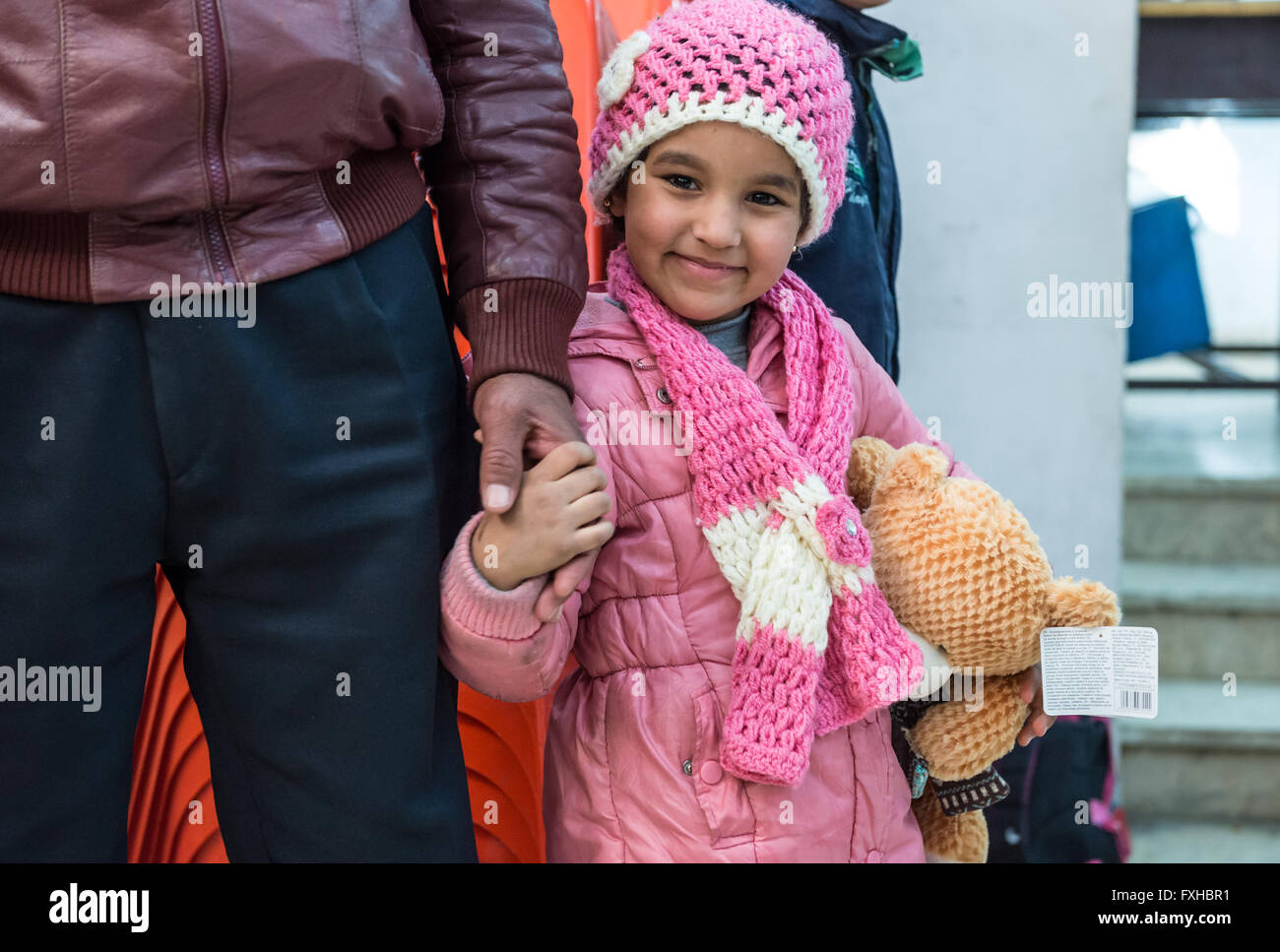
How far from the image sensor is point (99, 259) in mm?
833

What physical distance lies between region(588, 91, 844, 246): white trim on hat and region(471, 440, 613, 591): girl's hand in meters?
0.33

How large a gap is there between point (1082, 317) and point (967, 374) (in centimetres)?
24

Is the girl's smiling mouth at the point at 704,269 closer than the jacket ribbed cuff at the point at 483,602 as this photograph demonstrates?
No

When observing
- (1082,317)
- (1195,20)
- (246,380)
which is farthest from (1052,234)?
(246,380)

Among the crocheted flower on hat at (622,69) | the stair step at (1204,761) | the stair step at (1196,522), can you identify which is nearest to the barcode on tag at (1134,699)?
the crocheted flower on hat at (622,69)

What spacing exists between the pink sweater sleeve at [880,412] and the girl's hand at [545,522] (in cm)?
38

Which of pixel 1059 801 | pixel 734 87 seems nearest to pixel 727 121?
pixel 734 87

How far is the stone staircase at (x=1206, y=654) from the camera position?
2451mm

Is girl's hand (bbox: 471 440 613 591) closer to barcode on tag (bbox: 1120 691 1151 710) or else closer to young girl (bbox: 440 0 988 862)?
young girl (bbox: 440 0 988 862)

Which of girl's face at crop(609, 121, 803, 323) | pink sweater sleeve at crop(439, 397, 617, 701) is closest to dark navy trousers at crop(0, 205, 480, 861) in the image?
pink sweater sleeve at crop(439, 397, 617, 701)

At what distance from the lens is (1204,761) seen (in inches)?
97.9

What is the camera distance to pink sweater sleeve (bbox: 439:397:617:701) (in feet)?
3.15

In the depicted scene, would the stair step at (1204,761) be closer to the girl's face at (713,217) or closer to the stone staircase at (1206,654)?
the stone staircase at (1206,654)
